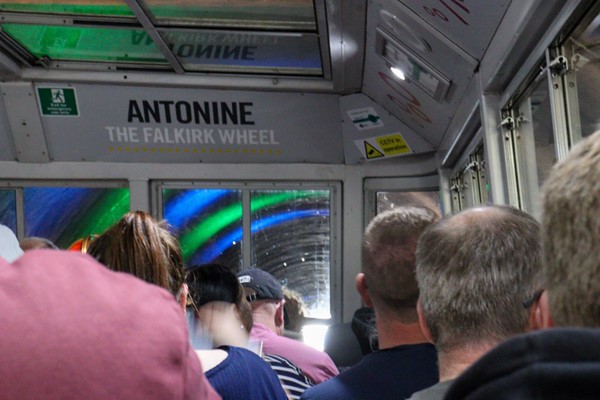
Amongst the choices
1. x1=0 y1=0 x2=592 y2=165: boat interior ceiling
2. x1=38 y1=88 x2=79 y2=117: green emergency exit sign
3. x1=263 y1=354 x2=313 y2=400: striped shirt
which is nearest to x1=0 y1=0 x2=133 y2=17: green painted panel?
x1=0 y1=0 x2=592 y2=165: boat interior ceiling

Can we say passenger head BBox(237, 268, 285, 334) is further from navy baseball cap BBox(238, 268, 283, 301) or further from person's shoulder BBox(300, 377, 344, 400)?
person's shoulder BBox(300, 377, 344, 400)

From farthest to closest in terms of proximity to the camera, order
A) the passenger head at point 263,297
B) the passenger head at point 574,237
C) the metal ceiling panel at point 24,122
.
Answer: the metal ceiling panel at point 24,122 → the passenger head at point 263,297 → the passenger head at point 574,237

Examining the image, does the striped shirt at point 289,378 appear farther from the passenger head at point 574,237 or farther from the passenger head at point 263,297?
the passenger head at point 574,237

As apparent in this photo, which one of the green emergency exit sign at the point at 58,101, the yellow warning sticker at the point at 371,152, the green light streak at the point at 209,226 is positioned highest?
the green emergency exit sign at the point at 58,101

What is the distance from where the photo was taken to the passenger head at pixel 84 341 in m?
0.77

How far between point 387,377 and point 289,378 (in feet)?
2.52

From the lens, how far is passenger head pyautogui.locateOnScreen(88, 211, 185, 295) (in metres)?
1.77

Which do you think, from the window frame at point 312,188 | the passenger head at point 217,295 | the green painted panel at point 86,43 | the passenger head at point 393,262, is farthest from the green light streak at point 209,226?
the passenger head at point 393,262

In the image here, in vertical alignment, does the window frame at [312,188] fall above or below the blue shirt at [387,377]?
above

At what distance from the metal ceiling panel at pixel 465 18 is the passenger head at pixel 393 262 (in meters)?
1.05

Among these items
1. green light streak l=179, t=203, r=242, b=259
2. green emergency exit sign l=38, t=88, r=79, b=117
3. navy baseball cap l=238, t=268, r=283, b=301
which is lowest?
navy baseball cap l=238, t=268, r=283, b=301

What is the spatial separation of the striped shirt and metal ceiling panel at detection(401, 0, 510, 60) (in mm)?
1430

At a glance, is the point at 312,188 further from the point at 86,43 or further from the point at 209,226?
the point at 86,43

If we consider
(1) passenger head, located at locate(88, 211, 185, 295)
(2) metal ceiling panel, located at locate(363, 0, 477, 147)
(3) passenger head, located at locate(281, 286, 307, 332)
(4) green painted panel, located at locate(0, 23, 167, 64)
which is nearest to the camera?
(1) passenger head, located at locate(88, 211, 185, 295)
